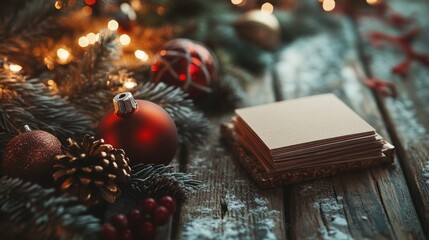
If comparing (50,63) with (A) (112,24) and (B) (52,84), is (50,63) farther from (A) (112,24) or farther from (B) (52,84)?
(A) (112,24)

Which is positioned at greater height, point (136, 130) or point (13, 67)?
point (13, 67)

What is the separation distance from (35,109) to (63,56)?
0.93 feet

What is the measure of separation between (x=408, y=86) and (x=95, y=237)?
3.56ft

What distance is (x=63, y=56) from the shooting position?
1.39 m

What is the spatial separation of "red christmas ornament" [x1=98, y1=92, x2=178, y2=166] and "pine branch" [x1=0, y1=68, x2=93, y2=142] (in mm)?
121

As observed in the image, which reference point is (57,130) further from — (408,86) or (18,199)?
(408,86)

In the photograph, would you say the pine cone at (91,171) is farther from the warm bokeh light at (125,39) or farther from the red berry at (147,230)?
the warm bokeh light at (125,39)

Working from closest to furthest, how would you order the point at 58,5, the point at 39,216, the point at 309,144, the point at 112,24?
the point at 39,216
the point at 309,144
the point at 58,5
the point at 112,24

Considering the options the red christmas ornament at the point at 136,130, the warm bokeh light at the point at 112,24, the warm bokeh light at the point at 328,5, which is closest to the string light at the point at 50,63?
the warm bokeh light at the point at 112,24

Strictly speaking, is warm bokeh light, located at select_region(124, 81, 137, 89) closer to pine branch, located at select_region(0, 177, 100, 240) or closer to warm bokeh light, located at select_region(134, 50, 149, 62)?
warm bokeh light, located at select_region(134, 50, 149, 62)

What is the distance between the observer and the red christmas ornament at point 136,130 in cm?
105

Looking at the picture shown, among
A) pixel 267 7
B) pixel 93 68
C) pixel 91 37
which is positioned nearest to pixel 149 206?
pixel 93 68

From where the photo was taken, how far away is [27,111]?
1.14m

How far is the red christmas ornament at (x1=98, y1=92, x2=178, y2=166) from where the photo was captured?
3.44 feet
